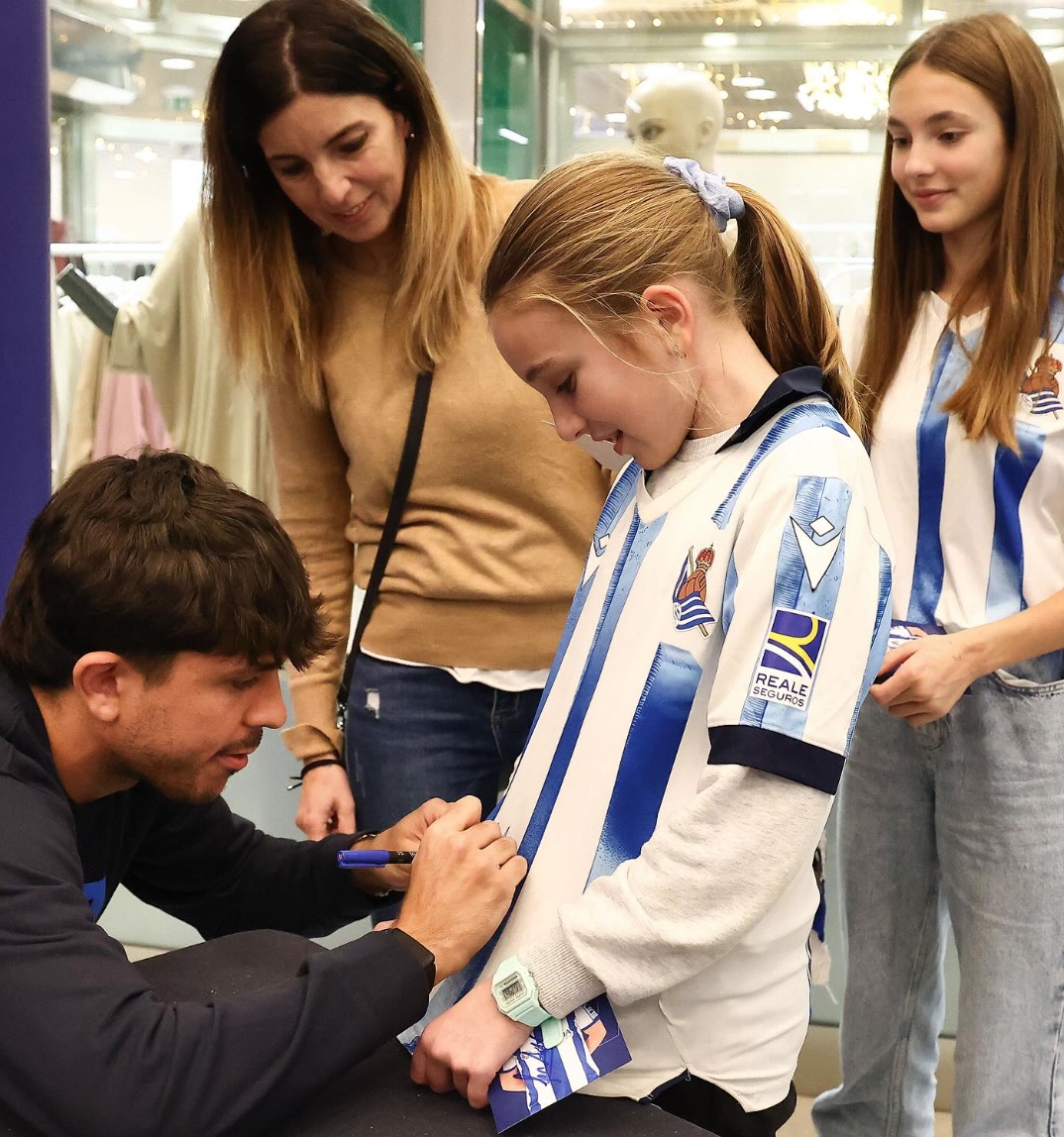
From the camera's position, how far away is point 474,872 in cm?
112

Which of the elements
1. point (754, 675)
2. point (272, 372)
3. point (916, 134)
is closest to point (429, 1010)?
point (754, 675)

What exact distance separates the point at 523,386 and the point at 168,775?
678 millimetres

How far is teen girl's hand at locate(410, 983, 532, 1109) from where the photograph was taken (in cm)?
104

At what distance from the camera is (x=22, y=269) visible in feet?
5.54

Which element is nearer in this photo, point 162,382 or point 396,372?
point 396,372

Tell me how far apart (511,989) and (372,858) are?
0.81 ft

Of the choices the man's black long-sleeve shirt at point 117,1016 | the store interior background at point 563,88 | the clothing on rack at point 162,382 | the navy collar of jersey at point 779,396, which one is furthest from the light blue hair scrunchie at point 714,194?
the clothing on rack at point 162,382

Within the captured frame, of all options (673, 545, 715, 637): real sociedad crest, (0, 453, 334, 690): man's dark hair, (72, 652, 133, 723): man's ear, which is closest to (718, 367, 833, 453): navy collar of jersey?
(673, 545, 715, 637): real sociedad crest

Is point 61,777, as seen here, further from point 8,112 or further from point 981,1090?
point 981,1090

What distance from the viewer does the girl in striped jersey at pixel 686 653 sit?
3.32 ft

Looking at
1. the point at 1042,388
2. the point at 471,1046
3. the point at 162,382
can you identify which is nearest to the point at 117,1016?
the point at 471,1046

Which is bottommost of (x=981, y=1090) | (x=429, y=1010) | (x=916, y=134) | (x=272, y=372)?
(x=981, y=1090)

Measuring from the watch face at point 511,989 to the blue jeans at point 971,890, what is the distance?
2.63 ft

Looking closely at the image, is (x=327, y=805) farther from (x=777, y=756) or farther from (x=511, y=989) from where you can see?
(x=777, y=756)
